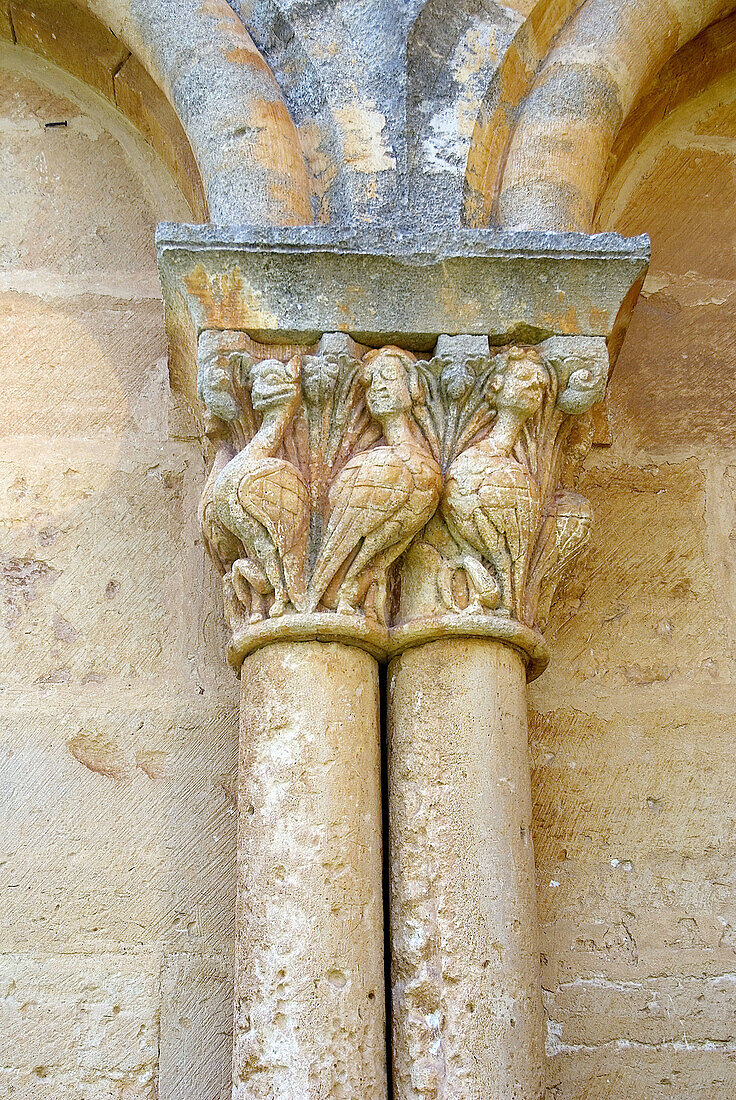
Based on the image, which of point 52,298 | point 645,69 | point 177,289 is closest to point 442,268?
point 177,289

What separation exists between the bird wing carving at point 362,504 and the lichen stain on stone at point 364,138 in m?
0.64

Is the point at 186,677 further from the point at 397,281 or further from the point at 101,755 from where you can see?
the point at 397,281

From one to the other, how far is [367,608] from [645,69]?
1.40 m

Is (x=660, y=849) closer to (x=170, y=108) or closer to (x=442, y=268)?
(x=442, y=268)

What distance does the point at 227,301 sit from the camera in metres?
2.00

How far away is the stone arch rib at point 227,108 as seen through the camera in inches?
84.7

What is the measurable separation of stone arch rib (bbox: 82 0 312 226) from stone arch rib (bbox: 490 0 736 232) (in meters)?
0.44

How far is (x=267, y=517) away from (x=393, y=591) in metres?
0.28

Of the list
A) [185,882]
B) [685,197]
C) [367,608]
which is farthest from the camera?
[685,197]

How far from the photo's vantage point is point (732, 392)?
2.63 metres

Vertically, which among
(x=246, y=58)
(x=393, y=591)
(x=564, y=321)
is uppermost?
(x=246, y=58)

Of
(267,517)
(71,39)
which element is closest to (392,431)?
(267,517)

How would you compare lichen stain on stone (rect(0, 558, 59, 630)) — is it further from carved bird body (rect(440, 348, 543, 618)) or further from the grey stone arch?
carved bird body (rect(440, 348, 543, 618))

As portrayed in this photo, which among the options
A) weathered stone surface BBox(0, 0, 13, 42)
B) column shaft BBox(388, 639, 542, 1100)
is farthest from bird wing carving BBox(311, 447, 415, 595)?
weathered stone surface BBox(0, 0, 13, 42)
